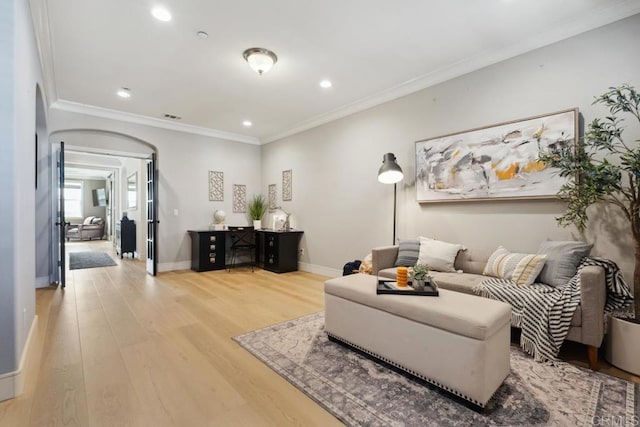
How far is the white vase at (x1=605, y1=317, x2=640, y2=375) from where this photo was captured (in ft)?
6.86

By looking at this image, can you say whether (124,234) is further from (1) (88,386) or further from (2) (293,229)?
(1) (88,386)

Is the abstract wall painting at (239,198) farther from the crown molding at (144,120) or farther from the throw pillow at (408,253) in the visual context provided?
the throw pillow at (408,253)

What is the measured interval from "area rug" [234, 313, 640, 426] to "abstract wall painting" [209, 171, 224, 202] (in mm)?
4443

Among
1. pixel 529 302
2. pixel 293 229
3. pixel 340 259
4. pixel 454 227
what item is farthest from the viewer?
pixel 293 229

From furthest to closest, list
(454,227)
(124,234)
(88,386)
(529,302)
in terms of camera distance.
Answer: (124,234) → (454,227) → (529,302) → (88,386)

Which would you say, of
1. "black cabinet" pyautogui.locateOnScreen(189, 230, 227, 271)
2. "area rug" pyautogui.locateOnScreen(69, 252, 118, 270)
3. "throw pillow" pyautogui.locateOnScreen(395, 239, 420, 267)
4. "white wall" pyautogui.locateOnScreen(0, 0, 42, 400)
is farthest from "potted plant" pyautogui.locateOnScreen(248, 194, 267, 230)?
"white wall" pyautogui.locateOnScreen(0, 0, 42, 400)

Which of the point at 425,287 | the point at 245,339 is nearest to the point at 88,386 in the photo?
the point at 245,339

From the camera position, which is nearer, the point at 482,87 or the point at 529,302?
the point at 529,302

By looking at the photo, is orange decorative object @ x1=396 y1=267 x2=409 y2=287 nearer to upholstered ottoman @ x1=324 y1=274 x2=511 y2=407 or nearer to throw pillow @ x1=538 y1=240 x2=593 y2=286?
upholstered ottoman @ x1=324 y1=274 x2=511 y2=407

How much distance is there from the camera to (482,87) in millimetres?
3406

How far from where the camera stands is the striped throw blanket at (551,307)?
2230mm

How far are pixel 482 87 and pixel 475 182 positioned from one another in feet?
3.58

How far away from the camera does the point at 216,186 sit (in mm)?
6352

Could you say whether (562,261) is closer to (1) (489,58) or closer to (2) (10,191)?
(1) (489,58)
